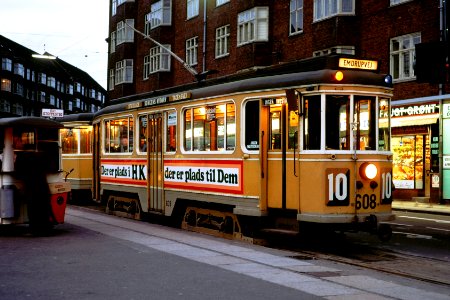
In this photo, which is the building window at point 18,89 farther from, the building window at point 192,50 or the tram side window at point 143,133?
the tram side window at point 143,133

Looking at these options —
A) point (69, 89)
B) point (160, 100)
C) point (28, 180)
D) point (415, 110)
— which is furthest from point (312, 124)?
point (69, 89)

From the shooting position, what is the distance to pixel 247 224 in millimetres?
13258

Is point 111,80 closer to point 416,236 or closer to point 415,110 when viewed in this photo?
point 415,110

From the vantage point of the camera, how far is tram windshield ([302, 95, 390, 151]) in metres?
11.8

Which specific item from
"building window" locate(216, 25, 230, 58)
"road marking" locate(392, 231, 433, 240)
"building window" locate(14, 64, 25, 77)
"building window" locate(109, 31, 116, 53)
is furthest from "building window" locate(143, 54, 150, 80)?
"building window" locate(14, 64, 25, 77)

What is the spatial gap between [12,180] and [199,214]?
4181 millimetres

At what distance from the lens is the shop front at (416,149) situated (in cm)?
2523

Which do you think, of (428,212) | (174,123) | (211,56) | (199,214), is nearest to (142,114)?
(174,123)

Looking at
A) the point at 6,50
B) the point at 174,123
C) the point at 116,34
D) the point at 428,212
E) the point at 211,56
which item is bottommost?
the point at 428,212

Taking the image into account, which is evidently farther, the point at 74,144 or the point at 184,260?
the point at 74,144

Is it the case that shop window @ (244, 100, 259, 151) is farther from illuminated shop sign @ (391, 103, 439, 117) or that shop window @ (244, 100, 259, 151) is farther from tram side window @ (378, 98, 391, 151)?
illuminated shop sign @ (391, 103, 439, 117)

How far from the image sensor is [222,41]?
3572 centimetres

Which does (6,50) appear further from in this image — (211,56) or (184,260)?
(184,260)

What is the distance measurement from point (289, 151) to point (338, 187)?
1151 millimetres
